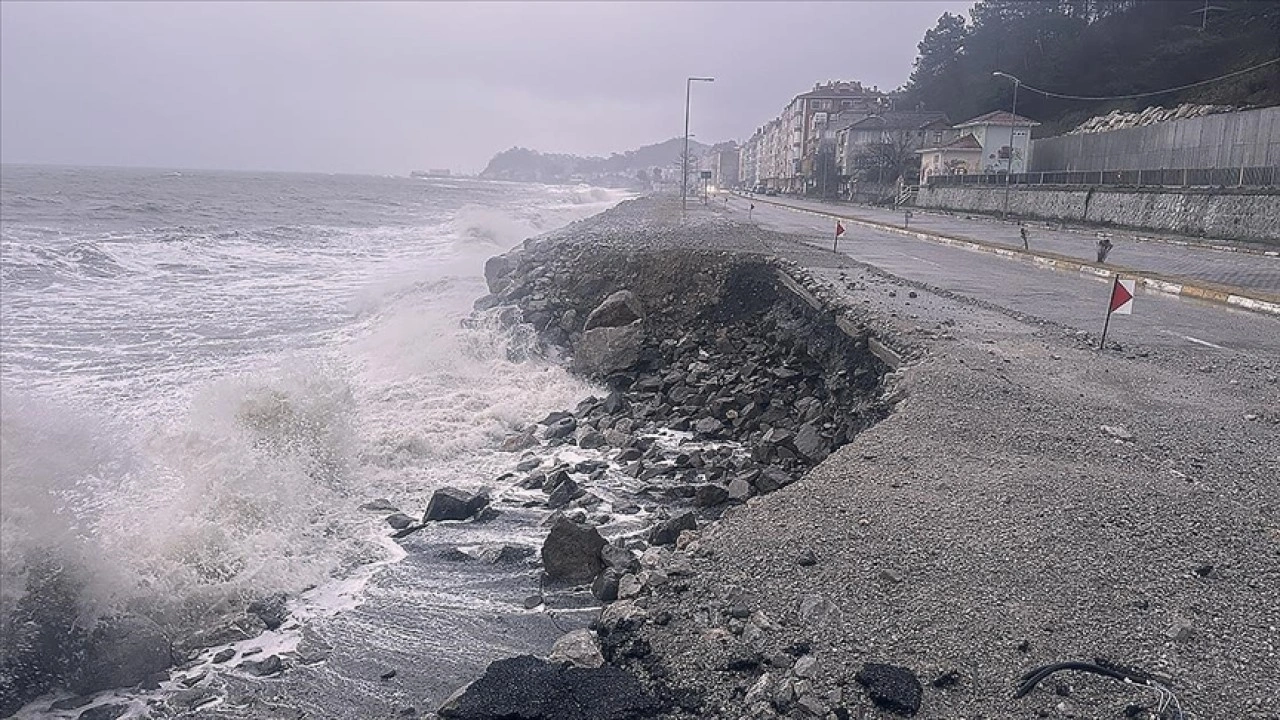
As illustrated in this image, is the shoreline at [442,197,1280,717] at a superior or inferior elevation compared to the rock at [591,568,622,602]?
superior

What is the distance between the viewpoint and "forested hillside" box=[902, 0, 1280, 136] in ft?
173

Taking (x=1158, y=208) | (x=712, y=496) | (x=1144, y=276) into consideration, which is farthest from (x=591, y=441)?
(x=1158, y=208)

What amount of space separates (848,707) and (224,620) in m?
4.25

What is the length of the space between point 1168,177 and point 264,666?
114 ft

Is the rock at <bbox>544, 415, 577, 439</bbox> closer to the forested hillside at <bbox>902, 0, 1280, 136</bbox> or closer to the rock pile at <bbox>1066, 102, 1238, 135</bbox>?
the rock pile at <bbox>1066, 102, 1238, 135</bbox>

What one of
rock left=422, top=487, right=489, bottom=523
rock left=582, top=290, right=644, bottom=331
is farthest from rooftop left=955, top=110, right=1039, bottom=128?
rock left=422, top=487, right=489, bottom=523

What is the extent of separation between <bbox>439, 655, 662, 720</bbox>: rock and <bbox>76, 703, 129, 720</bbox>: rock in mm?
1999

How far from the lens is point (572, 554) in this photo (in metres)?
6.46

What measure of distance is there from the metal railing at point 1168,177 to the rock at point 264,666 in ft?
99.1

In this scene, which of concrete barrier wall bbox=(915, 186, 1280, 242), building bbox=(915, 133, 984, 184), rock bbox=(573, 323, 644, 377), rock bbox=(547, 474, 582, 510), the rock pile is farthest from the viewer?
building bbox=(915, 133, 984, 184)

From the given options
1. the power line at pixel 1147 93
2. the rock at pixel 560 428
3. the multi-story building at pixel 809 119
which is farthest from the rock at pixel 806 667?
the multi-story building at pixel 809 119

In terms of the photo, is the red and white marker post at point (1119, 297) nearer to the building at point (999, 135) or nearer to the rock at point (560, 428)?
the rock at point (560, 428)

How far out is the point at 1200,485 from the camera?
18.9 feet

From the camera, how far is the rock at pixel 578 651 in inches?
184
